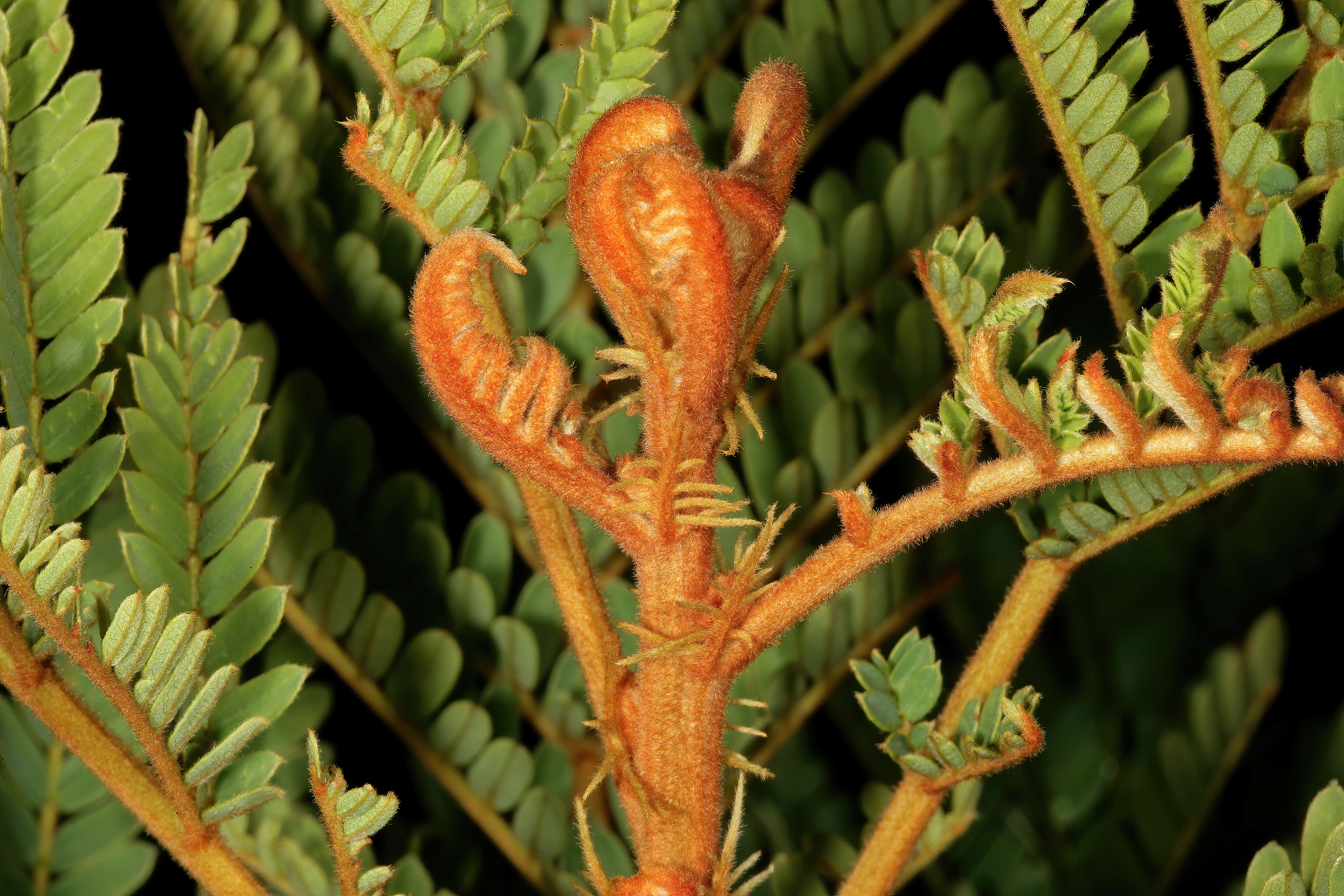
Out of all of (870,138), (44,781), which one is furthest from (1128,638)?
(44,781)

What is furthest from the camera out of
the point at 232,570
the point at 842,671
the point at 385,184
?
the point at 842,671

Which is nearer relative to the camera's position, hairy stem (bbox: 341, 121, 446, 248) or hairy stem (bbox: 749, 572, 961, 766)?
hairy stem (bbox: 341, 121, 446, 248)

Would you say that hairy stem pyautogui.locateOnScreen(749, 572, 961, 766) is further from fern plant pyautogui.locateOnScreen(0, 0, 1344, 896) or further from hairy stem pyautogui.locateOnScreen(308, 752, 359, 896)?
hairy stem pyautogui.locateOnScreen(308, 752, 359, 896)

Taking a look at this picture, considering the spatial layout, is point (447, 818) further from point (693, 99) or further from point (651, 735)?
point (693, 99)

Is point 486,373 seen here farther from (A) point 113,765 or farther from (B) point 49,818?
(B) point 49,818

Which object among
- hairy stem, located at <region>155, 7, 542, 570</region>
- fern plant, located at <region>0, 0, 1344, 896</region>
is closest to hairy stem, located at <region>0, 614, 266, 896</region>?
fern plant, located at <region>0, 0, 1344, 896</region>

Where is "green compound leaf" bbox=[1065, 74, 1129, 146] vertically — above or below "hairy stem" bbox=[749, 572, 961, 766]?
above

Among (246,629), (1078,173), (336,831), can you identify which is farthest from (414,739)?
(1078,173)
